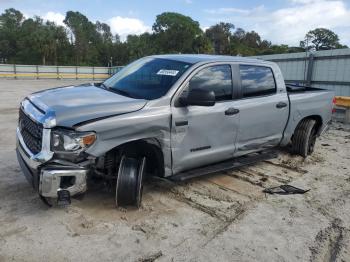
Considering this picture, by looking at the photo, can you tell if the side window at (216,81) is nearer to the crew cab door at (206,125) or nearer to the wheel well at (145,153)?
the crew cab door at (206,125)

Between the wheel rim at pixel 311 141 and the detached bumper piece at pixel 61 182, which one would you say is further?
the wheel rim at pixel 311 141

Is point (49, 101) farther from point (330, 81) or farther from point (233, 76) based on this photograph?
point (330, 81)

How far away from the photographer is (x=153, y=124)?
405 centimetres

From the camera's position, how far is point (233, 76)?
16.3 ft

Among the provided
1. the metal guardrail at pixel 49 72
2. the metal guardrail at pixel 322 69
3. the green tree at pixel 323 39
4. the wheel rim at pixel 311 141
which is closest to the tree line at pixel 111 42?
the green tree at pixel 323 39

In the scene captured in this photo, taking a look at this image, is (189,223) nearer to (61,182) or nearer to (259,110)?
(61,182)

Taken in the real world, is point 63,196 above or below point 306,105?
below

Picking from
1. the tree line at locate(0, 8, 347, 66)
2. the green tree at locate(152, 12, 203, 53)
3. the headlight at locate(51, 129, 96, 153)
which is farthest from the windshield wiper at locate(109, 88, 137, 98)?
the green tree at locate(152, 12, 203, 53)

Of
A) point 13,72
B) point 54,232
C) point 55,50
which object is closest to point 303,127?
point 54,232

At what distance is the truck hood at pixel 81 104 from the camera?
142 inches

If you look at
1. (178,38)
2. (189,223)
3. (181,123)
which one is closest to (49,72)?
(181,123)

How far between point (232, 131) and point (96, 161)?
6.45 feet

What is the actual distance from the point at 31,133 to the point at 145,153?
1311 millimetres

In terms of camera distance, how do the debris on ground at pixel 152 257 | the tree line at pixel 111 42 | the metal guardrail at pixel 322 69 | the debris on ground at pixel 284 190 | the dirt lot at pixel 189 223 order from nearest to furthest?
the debris on ground at pixel 152 257
the dirt lot at pixel 189 223
the debris on ground at pixel 284 190
the metal guardrail at pixel 322 69
the tree line at pixel 111 42
